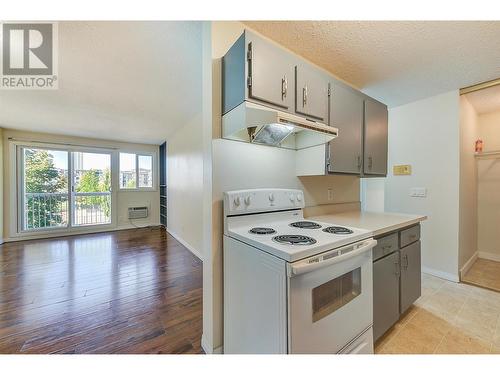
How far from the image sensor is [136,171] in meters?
5.67

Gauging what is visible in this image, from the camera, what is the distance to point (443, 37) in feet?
5.37

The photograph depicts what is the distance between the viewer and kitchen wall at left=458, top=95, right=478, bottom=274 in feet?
8.33

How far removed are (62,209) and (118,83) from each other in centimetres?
410

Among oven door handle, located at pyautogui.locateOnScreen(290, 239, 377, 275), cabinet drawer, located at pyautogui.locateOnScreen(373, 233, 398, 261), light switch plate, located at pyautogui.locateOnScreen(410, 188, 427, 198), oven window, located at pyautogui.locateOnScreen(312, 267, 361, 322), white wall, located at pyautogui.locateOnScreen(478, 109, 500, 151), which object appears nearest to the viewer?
oven door handle, located at pyautogui.locateOnScreen(290, 239, 377, 275)

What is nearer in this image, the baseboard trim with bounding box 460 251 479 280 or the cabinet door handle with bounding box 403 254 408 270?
the cabinet door handle with bounding box 403 254 408 270

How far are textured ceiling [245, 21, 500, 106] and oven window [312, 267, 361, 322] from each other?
1.76 m

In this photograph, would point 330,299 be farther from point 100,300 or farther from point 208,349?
point 100,300

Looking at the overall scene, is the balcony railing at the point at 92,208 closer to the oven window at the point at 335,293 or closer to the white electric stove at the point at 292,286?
the white electric stove at the point at 292,286

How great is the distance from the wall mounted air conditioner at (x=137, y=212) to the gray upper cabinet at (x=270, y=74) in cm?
547

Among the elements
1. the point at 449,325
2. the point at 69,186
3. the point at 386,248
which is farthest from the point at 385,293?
the point at 69,186

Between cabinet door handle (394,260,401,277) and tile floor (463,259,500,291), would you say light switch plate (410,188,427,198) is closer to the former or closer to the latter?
tile floor (463,259,500,291)

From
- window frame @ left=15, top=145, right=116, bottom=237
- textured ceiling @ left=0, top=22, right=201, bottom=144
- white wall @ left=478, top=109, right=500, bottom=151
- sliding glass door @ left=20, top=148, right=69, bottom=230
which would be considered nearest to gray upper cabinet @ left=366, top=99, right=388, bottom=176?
textured ceiling @ left=0, top=22, right=201, bottom=144
